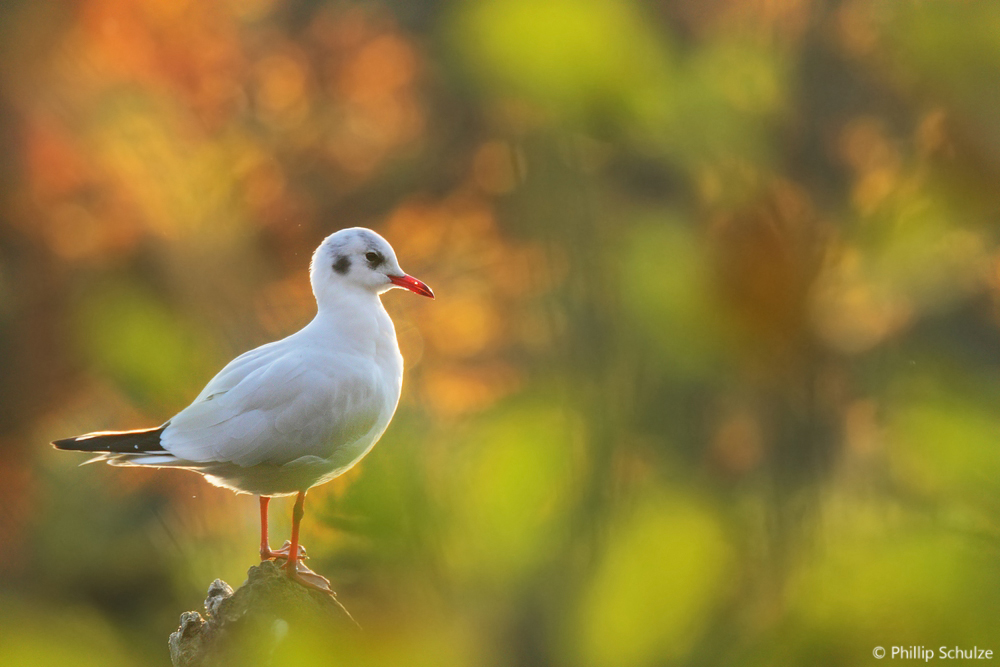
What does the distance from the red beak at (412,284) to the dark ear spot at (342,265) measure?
0.29ft

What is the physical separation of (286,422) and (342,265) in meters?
0.38

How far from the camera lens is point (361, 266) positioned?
76.8 inches

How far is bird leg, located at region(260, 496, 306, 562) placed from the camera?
1744 millimetres

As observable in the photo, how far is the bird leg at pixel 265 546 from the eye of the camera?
1.74 m

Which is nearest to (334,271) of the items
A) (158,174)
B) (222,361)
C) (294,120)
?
(158,174)

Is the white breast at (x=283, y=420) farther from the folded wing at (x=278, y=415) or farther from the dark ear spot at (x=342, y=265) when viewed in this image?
the dark ear spot at (x=342, y=265)

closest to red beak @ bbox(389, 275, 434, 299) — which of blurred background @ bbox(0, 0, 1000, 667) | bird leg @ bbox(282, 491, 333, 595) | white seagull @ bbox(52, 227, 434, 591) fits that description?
white seagull @ bbox(52, 227, 434, 591)

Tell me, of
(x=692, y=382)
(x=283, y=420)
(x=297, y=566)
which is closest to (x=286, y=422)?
(x=283, y=420)

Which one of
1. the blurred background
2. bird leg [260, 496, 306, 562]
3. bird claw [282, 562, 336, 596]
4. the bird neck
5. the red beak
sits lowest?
the blurred background

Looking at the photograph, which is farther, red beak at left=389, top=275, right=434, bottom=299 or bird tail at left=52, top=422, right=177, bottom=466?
red beak at left=389, top=275, right=434, bottom=299

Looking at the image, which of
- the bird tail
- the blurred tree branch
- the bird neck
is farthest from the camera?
the bird neck

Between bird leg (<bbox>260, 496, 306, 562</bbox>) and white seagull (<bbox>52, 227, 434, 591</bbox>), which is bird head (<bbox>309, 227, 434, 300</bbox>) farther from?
bird leg (<bbox>260, 496, 306, 562</bbox>)

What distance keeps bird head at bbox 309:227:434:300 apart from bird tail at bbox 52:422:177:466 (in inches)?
17.7

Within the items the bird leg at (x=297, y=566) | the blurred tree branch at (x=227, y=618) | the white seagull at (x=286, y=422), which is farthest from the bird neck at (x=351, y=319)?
the blurred tree branch at (x=227, y=618)
